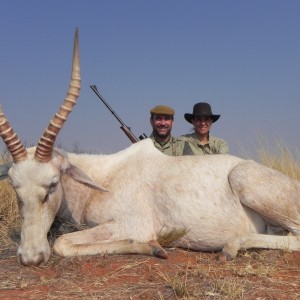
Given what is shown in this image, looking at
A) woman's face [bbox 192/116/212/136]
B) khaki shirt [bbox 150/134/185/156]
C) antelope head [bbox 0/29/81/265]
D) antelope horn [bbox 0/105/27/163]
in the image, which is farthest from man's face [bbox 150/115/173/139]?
antelope horn [bbox 0/105/27/163]

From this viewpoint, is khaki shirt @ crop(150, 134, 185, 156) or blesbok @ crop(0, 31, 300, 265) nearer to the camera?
blesbok @ crop(0, 31, 300, 265)

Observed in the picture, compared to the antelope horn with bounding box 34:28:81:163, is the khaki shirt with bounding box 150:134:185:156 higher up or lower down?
lower down

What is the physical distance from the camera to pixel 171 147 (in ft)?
28.6

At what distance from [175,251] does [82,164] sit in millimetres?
1485

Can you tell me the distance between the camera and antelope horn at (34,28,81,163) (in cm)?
480

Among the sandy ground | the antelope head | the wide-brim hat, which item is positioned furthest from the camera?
the wide-brim hat

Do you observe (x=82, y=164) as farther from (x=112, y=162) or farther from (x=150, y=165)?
(x=150, y=165)

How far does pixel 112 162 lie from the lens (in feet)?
19.1

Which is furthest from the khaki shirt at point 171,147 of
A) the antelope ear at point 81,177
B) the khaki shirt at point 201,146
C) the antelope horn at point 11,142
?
the antelope horn at point 11,142

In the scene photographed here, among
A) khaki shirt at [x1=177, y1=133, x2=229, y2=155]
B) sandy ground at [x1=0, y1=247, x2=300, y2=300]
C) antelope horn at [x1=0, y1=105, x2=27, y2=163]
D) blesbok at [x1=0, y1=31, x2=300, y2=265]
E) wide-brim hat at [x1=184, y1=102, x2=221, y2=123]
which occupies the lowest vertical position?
sandy ground at [x1=0, y1=247, x2=300, y2=300]

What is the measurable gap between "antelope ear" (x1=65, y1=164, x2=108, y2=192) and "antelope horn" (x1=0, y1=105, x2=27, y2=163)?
1.85 ft

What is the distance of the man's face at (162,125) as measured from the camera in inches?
332

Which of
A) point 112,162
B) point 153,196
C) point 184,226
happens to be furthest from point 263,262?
point 112,162

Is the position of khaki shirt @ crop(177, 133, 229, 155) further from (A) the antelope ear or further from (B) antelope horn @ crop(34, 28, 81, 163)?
(B) antelope horn @ crop(34, 28, 81, 163)
